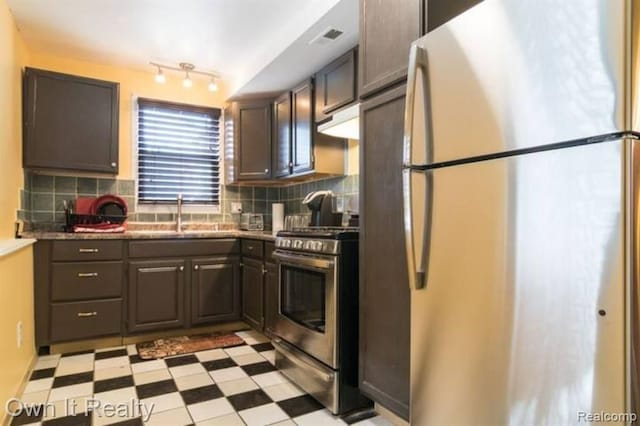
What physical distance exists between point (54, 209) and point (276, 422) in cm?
277

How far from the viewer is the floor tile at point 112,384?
7.41ft

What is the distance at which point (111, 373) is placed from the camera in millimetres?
2492

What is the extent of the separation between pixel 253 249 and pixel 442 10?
7.48 ft

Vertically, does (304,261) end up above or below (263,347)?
above

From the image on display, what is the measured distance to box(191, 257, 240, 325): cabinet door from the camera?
10.8 ft

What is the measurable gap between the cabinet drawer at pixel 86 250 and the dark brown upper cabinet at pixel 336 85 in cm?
190

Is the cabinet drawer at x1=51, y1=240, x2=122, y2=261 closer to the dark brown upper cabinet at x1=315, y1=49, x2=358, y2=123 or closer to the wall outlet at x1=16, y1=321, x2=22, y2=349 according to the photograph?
the wall outlet at x1=16, y1=321, x2=22, y2=349

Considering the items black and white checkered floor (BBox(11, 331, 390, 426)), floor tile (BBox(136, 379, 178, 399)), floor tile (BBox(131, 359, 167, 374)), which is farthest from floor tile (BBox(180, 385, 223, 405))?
floor tile (BBox(131, 359, 167, 374))

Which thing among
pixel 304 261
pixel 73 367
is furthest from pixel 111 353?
pixel 304 261

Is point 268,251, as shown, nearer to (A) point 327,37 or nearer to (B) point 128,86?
(A) point 327,37

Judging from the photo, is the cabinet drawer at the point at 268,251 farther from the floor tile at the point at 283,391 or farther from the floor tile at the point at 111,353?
the floor tile at the point at 111,353

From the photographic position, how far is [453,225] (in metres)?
1.16

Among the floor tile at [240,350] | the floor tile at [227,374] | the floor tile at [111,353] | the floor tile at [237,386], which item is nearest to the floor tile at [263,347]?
the floor tile at [240,350]

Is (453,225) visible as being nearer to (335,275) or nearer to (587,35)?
(587,35)
